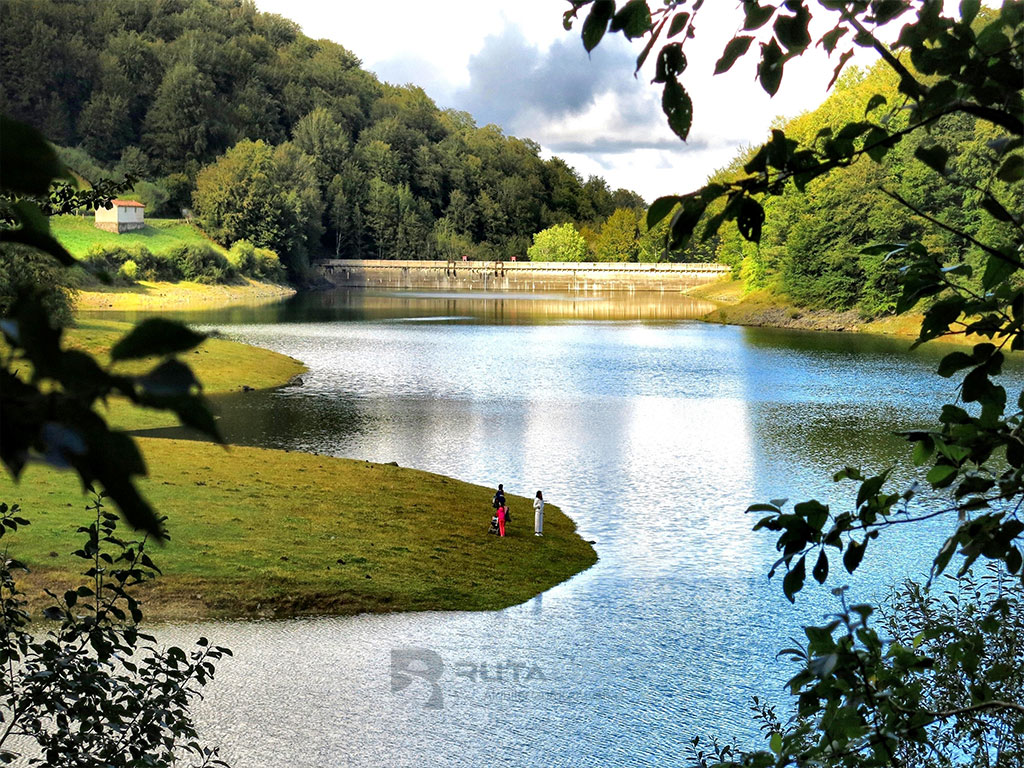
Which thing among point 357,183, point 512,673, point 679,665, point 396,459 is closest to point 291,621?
point 512,673

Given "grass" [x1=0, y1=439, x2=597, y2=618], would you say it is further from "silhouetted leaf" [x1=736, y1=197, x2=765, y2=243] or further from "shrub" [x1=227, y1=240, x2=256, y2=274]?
Result: "shrub" [x1=227, y1=240, x2=256, y2=274]

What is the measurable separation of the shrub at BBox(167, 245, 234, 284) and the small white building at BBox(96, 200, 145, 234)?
22.9 ft

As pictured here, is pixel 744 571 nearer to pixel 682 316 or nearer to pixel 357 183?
pixel 682 316

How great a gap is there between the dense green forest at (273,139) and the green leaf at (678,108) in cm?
10008

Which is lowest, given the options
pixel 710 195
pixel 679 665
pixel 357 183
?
pixel 679 665

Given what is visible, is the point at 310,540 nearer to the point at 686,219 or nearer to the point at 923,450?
the point at 923,450

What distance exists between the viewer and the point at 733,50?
2377 millimetres

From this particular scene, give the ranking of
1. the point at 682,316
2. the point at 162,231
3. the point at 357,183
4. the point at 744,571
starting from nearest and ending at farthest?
the point at 744,571
the point at 682,316
the point at 162,231
the point at 357,183

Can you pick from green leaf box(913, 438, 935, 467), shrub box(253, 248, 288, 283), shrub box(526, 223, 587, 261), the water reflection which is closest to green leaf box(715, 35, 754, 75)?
green leaf box(913, 438, 935, 467)

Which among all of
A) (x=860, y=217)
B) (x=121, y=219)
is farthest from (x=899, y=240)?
(x=121, y=219)

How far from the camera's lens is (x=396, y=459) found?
26.9 meters

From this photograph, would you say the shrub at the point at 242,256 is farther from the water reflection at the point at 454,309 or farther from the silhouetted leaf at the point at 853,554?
the silhouetted leaf at the point at 853,554

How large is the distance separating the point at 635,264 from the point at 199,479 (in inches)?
4304

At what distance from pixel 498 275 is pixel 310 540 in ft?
399
